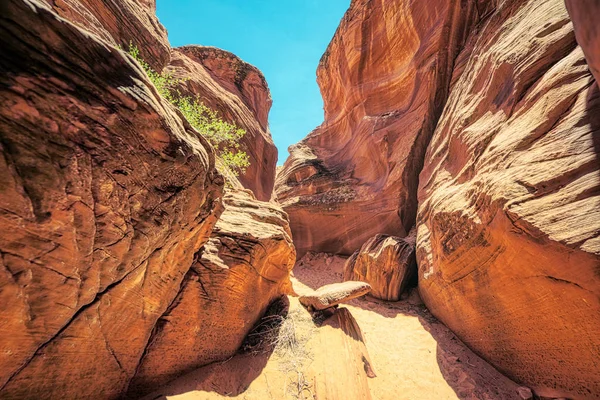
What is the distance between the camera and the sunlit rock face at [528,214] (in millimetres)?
3113

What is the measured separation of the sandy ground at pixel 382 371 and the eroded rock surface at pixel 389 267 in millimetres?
1628

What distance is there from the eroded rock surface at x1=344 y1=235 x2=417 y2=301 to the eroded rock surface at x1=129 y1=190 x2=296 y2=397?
4.30 meters

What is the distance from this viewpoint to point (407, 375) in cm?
495

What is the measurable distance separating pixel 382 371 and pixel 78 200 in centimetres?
628

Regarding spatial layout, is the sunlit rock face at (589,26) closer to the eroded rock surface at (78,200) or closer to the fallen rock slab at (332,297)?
the eroded rock surface at (78,200)

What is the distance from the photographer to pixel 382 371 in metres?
5.04

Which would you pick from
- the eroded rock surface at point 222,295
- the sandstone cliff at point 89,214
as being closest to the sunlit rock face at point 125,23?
the sandstone cliff at point 89,214

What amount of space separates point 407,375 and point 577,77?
6308mm

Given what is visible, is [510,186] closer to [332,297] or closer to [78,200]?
[332,297]

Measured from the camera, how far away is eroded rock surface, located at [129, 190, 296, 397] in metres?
4.09

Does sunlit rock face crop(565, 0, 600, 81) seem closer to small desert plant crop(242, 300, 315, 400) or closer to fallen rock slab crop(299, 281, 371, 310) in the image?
fallen rock slab crop(299, 281, 371, 310)

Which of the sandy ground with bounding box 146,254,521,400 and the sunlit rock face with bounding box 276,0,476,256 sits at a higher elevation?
the sunlit rock face with bounding box 276,0,476,256

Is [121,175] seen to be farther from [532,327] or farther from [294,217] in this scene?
[294,217]

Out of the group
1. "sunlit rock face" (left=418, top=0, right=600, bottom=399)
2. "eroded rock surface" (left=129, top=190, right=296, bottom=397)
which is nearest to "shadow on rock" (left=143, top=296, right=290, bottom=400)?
"eroded rock surface" (left=129, top=190, right=296, bottom=397)
